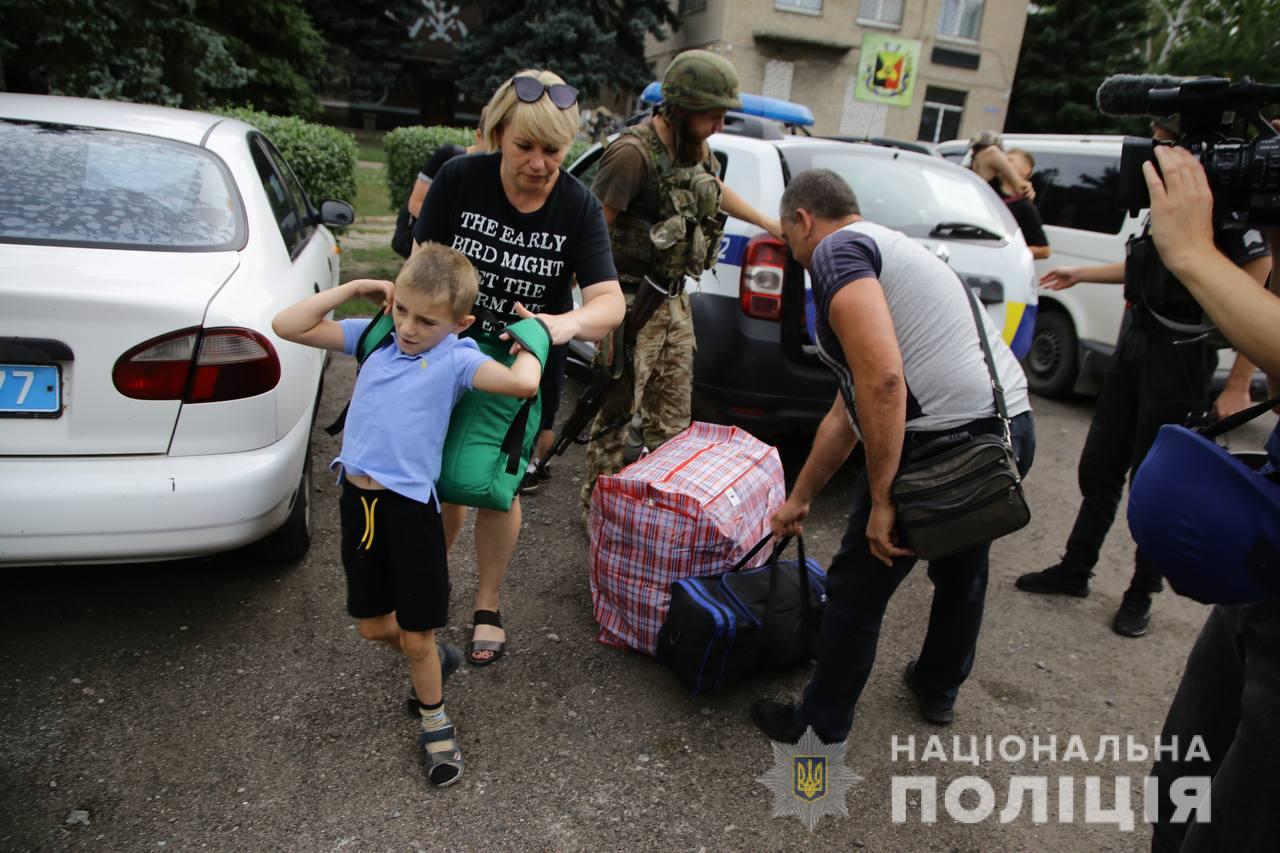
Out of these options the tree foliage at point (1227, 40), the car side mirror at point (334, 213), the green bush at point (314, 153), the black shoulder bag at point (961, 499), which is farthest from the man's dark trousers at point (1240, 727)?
the tree foliage at point (1227, 40)

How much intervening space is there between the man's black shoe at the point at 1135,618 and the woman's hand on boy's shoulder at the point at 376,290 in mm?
3023

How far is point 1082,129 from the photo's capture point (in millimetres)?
27703

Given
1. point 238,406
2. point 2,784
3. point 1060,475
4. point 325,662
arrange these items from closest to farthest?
point 2,784
point 238,406
point 325,662
point 1060,475

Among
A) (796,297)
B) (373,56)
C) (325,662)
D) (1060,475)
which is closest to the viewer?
(325,662)

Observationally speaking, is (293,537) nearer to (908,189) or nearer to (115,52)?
(908,189)

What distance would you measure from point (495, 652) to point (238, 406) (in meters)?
1.11

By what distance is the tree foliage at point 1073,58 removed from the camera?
84.9 feet

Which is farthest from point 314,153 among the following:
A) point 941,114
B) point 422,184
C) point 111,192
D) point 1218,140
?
point 941,114

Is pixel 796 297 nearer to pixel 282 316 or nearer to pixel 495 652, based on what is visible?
pixel 495 652

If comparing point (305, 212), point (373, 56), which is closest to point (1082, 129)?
point (373, 56)

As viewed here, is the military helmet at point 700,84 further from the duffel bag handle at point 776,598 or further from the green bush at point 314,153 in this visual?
the green bush at point 314,153

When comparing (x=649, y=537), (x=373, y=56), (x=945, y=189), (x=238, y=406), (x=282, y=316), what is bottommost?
(x=649, y=537)

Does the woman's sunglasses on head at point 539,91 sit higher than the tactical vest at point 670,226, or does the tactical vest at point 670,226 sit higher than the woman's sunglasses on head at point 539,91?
the woman's sunglasses on head at point 539,91

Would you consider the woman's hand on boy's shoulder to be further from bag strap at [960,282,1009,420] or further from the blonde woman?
bag strap at [960,282,1009,420]
